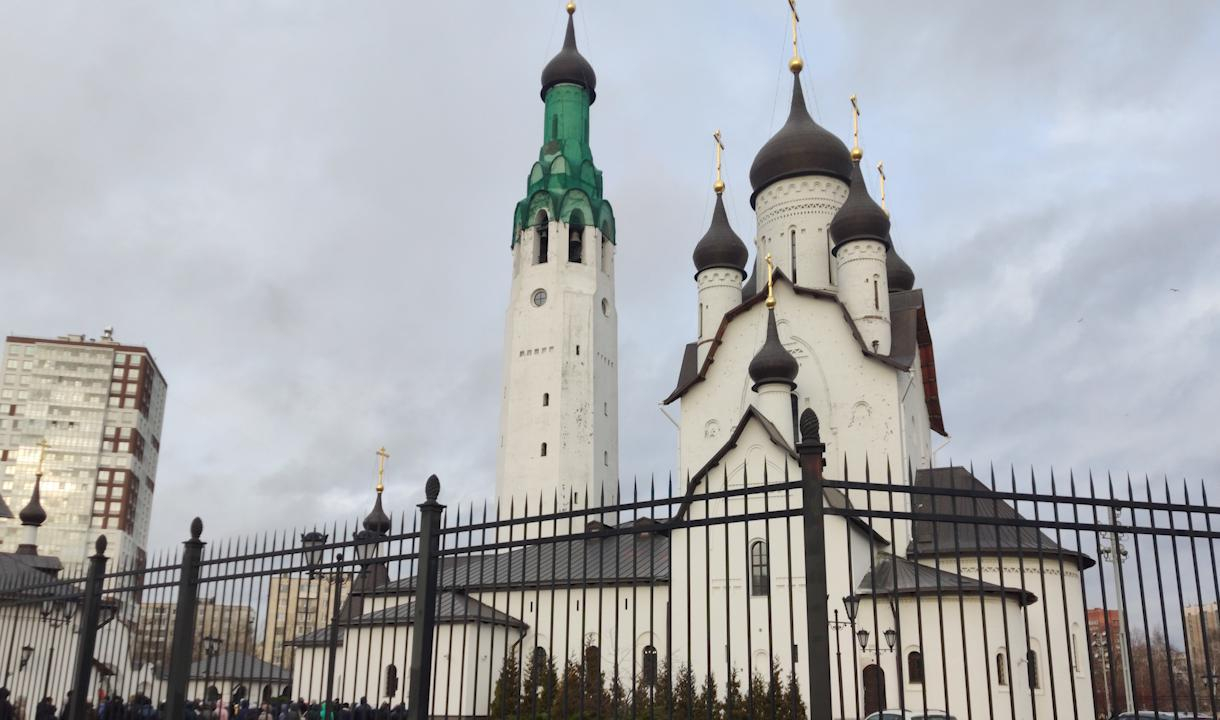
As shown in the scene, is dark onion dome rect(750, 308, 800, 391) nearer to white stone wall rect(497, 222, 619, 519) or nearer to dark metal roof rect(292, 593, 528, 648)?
dark metal roof rect(292, 593, 528, 648)

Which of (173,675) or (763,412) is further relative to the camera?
(763,412)

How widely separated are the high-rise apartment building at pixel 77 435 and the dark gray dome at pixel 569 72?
6053 cm

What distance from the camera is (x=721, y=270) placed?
35.1 m

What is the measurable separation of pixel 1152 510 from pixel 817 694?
2.50 m

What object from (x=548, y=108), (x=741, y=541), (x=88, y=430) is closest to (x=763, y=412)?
(x=741, y=541)

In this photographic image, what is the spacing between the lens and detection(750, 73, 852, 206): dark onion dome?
35.7 m

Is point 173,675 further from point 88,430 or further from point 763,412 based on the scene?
point 88,430

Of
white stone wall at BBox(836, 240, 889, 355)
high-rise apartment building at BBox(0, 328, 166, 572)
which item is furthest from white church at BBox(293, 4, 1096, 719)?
high-rise apartment building at BBox(0, 328, 166, 572)

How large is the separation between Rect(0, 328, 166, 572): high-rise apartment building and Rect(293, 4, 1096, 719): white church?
60.1 m

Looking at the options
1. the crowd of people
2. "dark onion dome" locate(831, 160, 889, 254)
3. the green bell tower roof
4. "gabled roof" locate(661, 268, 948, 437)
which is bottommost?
the crowd of people

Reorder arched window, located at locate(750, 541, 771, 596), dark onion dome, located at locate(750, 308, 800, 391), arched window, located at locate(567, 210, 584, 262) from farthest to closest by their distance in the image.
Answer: arched window, located at locate(567, 210, 584, 262) < dark onion dome, located at locate(750, 308, 800, 391) < arched window, located at locate(750, 541, 771, 596)

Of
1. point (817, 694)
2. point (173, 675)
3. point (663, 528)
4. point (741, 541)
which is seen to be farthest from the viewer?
point (741, 541)

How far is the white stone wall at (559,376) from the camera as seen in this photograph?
1625 inches

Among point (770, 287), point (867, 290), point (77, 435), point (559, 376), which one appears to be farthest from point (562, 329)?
point (77, 435)
